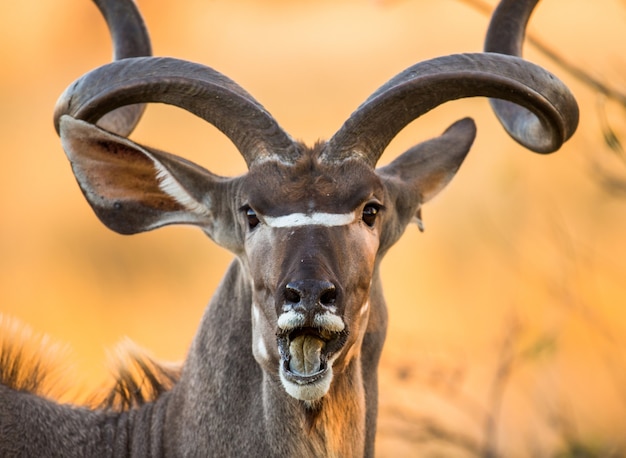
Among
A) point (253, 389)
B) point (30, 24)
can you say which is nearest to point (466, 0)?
point (253, 389)

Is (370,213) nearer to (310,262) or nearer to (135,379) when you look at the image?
(310,262)

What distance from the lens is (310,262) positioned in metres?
7.09

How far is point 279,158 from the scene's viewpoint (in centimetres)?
771

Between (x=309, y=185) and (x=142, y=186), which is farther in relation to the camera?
(x=142, y=186)

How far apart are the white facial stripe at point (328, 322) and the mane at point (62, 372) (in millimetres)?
1700

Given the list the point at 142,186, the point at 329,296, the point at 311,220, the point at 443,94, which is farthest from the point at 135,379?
the point at 443,94

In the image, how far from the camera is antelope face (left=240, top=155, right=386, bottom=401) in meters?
7.06

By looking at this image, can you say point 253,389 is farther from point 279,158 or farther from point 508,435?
point 508,435

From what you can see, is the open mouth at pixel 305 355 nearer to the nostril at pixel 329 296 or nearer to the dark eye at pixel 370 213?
the nostril at pixel 329 296

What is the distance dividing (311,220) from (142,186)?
1.23 meters

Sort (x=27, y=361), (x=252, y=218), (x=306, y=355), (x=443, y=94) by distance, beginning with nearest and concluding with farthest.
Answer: (x=306, y=355)
(x=252, y=218)
(x=443, y=94)
(x=27, y=361)

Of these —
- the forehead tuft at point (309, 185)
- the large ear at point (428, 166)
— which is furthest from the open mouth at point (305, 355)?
the large ear at point (428, 166)

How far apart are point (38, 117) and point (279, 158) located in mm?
12523

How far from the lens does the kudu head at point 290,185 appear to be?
718 cm
